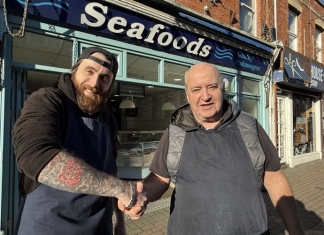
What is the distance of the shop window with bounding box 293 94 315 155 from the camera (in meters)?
10.3

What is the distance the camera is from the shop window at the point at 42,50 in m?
3.77

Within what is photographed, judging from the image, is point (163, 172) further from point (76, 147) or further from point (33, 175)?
A: point (33, 175)

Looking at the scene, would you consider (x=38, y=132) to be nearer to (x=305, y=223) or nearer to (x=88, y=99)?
(x=88, y=99)

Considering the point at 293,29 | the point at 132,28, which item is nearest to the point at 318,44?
the point at 293,29

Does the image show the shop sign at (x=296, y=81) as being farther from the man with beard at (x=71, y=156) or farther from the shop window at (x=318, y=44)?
the man with beard at (x=71, y=156)

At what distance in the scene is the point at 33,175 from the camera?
1.10 metres

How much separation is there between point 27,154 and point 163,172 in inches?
42.1

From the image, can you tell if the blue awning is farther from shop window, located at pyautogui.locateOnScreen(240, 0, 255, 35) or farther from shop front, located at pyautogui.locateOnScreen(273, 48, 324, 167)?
shop front, located at pyautogui.locateOnScreen(273, 48, 324, 167)

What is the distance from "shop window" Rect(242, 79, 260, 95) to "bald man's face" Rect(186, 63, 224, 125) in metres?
6.47

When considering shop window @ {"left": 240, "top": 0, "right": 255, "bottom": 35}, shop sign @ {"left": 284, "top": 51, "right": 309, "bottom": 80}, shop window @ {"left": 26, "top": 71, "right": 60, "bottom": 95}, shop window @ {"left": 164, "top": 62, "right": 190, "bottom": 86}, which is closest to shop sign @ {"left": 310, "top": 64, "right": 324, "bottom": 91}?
shop sign @ {"left": 284, "top": 51, "right": 309, "bottom": 80}

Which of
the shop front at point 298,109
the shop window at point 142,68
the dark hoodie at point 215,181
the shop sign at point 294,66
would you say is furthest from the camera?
the shop front at point 298,109

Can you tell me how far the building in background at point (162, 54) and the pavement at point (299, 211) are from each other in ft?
6.35

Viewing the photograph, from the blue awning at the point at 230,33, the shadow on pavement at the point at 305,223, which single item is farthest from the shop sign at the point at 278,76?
the shadow on pavement at the point at 305,223

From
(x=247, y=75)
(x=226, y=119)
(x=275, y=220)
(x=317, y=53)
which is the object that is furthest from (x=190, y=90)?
(x=317, y=53)
